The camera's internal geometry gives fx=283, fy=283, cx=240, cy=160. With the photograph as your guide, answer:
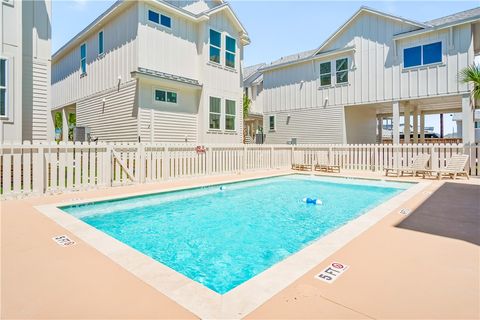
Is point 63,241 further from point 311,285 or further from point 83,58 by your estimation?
point 83,58

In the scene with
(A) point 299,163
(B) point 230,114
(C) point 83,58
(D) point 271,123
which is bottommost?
(A) point 299,163

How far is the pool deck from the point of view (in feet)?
7.23

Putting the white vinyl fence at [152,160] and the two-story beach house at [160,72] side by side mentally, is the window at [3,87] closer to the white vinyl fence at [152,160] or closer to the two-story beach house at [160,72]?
the white vinyl fence at [152,160]

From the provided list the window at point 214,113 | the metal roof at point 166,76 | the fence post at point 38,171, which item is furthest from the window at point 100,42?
the fence post at point 38,171

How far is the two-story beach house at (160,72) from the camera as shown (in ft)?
40.7

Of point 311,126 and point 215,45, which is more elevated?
point 215,45

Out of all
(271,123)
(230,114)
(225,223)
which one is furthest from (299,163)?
(225,223)

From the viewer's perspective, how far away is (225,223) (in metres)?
6.02

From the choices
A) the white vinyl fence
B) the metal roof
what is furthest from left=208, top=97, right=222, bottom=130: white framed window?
the white vinyl fence

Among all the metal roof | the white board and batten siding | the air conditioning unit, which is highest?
the white board and batten siding

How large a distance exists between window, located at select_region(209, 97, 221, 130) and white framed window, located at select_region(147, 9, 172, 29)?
4009 mm

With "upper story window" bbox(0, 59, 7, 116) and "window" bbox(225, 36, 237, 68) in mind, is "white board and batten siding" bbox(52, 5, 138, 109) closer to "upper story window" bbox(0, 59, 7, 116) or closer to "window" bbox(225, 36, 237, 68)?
"upper story window" bbox(0, 59, 7, 116)

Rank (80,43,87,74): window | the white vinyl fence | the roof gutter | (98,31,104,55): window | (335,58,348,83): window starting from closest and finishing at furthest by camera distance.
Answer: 1. the white vinyl fence
2. (98,31,104,55): window
3. (80,43,87,74): window
4. the roof gutter
5. (335,58,348,83): window

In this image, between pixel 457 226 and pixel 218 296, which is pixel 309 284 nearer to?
pixel 218 296
